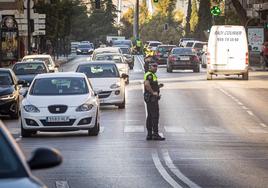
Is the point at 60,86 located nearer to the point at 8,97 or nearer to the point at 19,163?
the point at 8,97

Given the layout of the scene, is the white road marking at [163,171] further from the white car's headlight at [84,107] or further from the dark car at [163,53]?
the dark car at [163,53]

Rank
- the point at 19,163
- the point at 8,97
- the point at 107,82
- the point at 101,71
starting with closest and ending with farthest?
the point at 19,163 → the point at 8,97 → the point at 107,82 → the point at 101,71

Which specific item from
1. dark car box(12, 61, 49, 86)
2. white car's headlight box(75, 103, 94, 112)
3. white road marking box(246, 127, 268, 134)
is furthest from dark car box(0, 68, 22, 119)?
white road marking box(246, 127, 268, 134)

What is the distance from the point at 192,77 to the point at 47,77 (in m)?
29.4

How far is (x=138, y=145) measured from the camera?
2067cm

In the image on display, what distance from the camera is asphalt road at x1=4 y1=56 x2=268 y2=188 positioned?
15.0 meters

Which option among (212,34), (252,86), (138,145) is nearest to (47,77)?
(138,145)

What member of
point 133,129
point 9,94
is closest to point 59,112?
point 133,129

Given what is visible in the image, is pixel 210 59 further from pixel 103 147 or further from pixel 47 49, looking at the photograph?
pixel 47 49

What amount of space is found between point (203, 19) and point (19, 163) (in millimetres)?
101188

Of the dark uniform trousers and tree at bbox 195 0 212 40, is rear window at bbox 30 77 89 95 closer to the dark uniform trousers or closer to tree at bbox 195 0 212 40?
the dark uniform trousers

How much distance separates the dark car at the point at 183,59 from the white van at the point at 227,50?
9544 millimetres

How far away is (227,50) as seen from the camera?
47.5m

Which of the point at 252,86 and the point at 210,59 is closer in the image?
the point at 252,86
